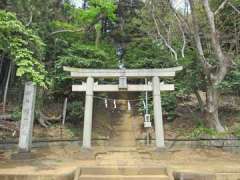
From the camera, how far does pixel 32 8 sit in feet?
45.6

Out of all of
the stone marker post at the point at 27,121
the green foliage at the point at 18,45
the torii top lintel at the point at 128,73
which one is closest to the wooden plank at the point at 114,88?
the torii top lintel at the point at 128,73

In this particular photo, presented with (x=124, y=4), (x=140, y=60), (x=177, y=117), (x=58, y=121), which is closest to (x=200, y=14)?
(x=140, y=60)

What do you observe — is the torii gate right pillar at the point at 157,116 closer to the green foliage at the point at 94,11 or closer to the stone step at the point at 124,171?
the stone step at the point at 124,171

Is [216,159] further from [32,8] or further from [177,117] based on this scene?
[32,8]

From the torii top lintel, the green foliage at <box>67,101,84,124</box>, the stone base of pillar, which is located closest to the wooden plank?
the torii top lintel

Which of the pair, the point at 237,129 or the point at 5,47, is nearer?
the point at 5,47

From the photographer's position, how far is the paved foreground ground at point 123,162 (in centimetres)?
817

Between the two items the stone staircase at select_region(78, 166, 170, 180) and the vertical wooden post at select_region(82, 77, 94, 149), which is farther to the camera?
the vertical wooden post at select_region(82, 77, 94, 149)

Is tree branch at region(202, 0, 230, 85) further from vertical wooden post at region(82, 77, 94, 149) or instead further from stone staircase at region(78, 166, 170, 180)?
stone staircase at region(78, 166, 170, 180)

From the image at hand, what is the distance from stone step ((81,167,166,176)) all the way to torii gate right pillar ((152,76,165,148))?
10.0 feet

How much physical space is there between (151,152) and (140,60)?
6953 mm

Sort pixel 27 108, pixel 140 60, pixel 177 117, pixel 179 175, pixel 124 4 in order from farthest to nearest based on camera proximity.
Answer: pixel 124 4
pixel 140 60
pixel 177 117
pixel 27 108
pixel 179 175

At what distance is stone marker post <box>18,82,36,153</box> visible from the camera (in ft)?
34.7

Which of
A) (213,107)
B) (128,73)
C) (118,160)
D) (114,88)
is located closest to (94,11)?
(128,73)
